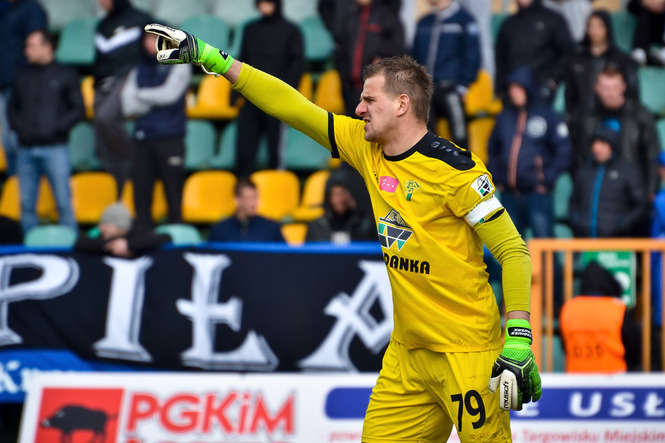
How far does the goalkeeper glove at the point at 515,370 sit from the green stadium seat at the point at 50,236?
632 centimetres

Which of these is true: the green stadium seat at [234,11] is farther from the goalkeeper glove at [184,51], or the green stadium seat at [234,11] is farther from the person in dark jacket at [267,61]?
the goalkeeper glove at [184,51]

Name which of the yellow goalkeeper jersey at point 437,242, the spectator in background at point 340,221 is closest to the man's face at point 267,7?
the spectator in background at point 340,221

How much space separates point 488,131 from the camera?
10.5 metres

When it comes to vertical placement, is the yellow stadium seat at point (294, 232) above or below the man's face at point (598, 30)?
below

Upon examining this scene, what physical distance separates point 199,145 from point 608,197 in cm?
462

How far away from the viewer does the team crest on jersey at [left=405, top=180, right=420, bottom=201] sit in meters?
4.14

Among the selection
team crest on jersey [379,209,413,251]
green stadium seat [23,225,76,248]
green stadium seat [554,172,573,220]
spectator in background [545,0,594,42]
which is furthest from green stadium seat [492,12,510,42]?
team crest on jersey [379,209,413,251]

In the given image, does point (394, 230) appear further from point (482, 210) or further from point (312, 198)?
point (312, 198)

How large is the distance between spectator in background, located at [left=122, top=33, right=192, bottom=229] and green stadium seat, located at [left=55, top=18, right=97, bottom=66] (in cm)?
246

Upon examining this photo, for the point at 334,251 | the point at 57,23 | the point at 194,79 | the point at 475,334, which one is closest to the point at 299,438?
the point at 334,251

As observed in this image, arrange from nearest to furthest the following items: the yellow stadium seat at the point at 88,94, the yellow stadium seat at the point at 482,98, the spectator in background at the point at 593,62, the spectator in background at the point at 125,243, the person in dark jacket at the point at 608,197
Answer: the spectator in background at the point at 125,243
the person in dark jacket at the point at 608,197
the spectator in background at the point at 593,62
the yellow stadium seat at the point at 482,98
the yellow stadium seat at the point at 88,94

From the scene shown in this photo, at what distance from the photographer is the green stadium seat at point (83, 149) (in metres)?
11.3

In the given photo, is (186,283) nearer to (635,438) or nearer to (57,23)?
(635,438)

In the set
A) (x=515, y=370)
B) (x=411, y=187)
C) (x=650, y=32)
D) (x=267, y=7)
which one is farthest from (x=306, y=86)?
(x=515, y=370)
